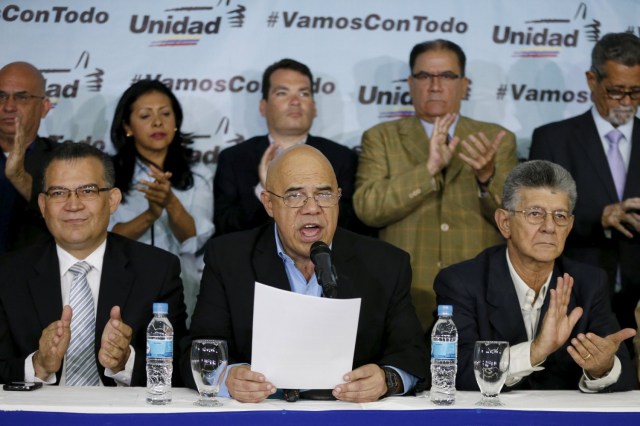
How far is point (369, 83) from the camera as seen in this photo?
558cm

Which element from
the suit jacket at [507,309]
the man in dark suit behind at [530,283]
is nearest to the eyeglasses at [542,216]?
the man in dark suit behind at [530,283]

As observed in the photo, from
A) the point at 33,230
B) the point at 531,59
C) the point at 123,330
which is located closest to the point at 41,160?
the point at 33,230

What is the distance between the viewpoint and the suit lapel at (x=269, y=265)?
3.65 m

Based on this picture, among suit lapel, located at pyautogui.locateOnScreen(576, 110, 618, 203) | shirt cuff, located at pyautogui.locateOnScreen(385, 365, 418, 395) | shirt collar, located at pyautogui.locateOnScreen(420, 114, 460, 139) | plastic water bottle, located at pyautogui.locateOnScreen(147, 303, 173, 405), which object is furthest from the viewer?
shirt collar, located at pyautogui.locateOnScreen(420, 114, 460, 139)

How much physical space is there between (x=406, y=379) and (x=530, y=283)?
89 cm

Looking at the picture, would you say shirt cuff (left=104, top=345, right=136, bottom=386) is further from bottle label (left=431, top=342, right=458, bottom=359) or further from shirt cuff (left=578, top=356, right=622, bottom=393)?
shirt cuff (left=578, top=356, right=622, bottom=393)

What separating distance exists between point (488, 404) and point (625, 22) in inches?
129

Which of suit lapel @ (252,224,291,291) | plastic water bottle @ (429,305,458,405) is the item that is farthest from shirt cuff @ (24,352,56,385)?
plastic water bottle @ (429,305,458,405)

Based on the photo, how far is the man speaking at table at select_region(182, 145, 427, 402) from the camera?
11.7 feet

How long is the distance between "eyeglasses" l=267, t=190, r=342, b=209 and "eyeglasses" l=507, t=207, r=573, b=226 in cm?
82

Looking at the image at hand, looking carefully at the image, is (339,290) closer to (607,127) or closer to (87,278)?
(87,278)

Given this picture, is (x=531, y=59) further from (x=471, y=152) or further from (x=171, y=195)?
(x=171, y=195)

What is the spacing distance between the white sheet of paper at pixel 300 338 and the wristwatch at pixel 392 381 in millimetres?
198

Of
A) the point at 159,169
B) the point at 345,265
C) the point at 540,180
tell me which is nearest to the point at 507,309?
the point at 540,180
